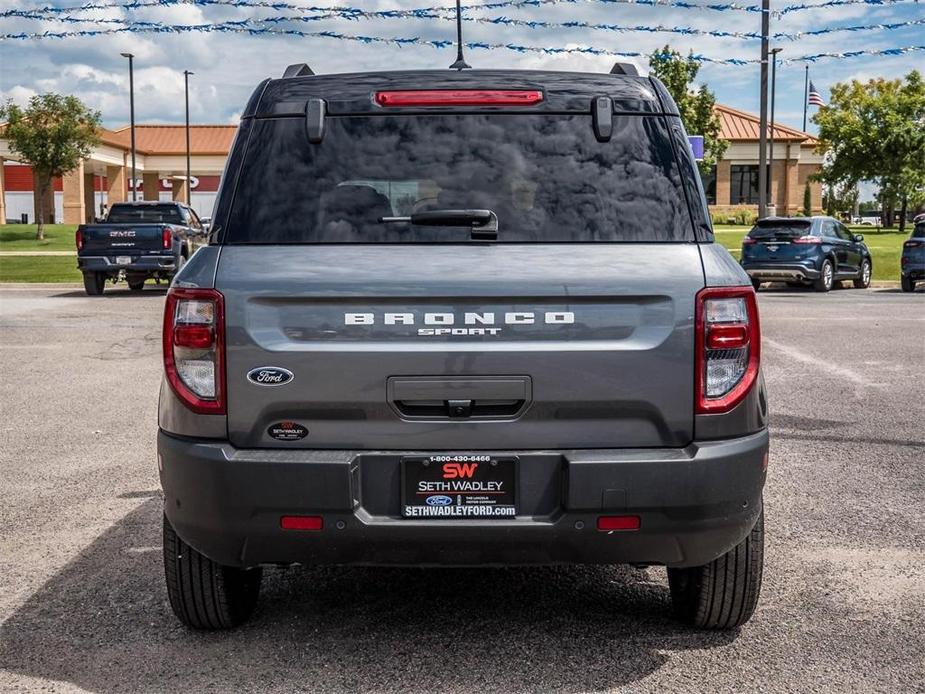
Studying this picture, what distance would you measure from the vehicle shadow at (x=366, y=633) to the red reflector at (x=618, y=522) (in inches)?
21.0

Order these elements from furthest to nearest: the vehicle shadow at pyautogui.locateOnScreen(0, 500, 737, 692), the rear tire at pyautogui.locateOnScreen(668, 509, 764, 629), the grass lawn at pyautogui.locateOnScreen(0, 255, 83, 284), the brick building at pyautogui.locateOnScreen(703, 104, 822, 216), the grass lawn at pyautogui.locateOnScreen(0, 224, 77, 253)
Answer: the brick building at pyautogui.locateOnScreen(703, 104, 822, 216), the grass lawn at pyautogui.locateOnScreen(0, 224, 77, 253), the grass lawn at pyautogui.locateOnScreen(0, 255, 83, 284), the rear tire at pyautogui.locateOnScreen(668, 509, 764, 629), the vehicle shadow at pyautogui.locateOnScreen(0, 500, 737, 692)

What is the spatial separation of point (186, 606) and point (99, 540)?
157cm

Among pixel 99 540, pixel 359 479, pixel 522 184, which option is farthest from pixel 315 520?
pixel 99 540

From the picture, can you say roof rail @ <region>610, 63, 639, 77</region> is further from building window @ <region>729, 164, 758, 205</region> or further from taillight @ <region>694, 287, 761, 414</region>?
building window @ <region>729, 164, 758, 205</region>

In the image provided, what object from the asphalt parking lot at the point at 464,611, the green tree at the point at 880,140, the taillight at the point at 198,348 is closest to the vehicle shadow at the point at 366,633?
the asphalt parking lot at the point at 464,611

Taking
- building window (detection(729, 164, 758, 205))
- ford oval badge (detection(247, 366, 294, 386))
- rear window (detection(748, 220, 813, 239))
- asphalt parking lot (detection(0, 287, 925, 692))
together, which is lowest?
asphalt parking lot (detection(0, 287, 925, 692))

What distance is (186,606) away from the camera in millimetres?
4156

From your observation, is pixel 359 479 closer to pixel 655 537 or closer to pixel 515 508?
pixel 515 508

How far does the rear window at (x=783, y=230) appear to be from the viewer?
24781mm

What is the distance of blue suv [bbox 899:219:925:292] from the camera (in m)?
23.8

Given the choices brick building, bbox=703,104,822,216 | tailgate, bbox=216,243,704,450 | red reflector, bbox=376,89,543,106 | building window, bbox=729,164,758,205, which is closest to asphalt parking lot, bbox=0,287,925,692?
tailgate, bbox=216,243,704,450

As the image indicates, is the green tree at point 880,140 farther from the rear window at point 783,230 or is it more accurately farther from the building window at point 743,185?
the rear window at point 783,230

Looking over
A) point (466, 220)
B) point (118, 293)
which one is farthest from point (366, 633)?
point (118, 293)

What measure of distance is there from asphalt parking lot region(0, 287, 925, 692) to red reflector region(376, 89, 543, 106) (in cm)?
188
